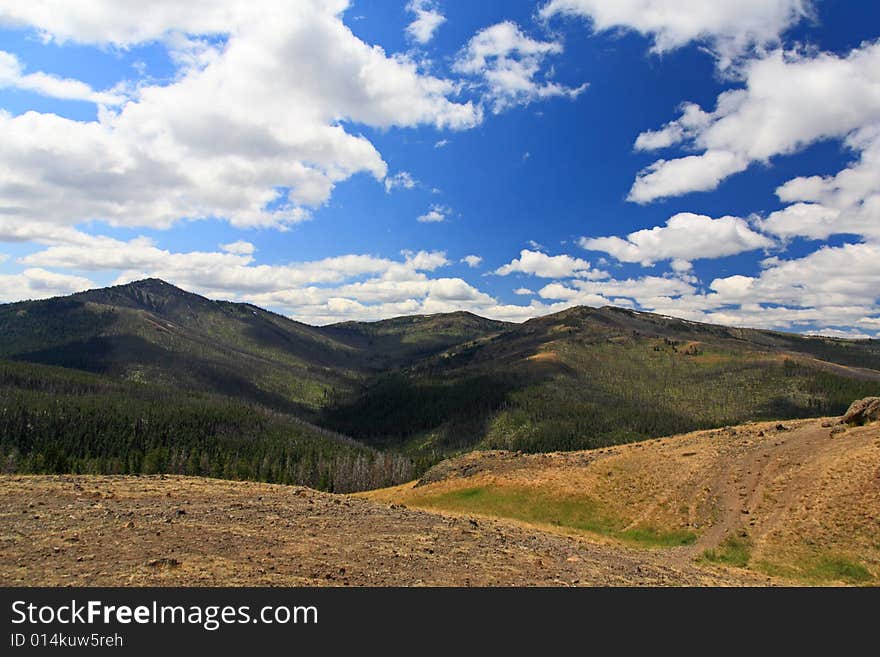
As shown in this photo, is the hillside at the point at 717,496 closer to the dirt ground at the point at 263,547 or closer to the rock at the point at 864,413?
the rock at the point at 864,413

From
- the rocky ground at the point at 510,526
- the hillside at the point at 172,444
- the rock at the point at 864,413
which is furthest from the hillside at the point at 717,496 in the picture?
the hillside at the point at 172,444

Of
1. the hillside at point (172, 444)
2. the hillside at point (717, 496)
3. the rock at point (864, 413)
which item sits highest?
the rock at point (864, 413)

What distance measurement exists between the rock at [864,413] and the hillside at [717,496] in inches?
61.3

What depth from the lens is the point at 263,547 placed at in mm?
18906

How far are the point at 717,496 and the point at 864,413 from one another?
19.4 metres

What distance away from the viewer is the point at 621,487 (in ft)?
134

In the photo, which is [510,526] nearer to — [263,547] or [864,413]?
[263,547]

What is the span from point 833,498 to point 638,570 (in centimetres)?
1894

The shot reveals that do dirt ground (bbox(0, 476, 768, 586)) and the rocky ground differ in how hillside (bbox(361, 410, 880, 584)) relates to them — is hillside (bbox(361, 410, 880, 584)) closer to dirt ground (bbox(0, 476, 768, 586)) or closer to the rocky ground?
the rocky ground

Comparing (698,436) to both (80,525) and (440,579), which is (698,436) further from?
(80,525)

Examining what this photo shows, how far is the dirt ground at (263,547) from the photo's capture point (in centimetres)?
1556

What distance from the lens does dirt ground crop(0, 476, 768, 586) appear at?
613 inches

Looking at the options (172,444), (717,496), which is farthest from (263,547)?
(172,444)
